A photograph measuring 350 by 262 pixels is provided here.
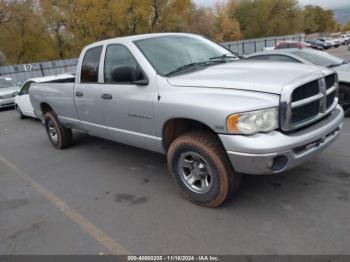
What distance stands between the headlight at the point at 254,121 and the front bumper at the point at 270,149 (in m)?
0.06

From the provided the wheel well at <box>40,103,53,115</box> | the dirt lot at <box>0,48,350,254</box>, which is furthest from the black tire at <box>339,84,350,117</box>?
the wheel well at <box>40,103,53,115</box>

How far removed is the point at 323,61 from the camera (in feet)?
23.4

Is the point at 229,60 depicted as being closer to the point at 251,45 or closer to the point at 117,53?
the point at 117,53

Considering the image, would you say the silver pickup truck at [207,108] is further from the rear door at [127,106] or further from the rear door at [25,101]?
the rear door at [25,101]

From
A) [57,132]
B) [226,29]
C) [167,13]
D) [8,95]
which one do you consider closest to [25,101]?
[8,95]

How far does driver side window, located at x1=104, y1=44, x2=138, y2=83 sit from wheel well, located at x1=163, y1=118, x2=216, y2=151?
887 mm

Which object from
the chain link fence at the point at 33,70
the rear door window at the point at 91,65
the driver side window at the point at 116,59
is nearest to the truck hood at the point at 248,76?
the driver side window at the point at 116,59

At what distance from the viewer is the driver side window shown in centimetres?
424

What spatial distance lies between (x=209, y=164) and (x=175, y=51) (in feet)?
5.59

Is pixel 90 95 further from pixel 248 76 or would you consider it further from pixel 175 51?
pixel 248 76

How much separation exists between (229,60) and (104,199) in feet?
8.19

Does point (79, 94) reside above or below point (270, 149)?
above

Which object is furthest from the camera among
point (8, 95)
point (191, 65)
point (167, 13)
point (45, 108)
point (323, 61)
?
point (167, 13)

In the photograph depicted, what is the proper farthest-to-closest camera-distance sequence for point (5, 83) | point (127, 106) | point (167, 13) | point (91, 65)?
point (167, 13) < point (5, 83) < point (91, 65) < point (127, 106)
